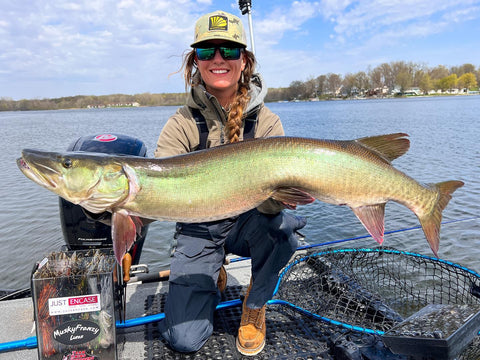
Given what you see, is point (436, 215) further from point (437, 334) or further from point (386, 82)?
point (386, 82)

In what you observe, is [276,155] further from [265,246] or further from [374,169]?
[265,246]

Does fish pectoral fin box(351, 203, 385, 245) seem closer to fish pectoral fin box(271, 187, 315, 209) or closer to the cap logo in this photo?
fish pectoral fin box(271, 187, 315, 209)

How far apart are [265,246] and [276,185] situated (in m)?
0.87

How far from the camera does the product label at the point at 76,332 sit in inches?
92.1

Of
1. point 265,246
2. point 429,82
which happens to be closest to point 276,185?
point 265,246

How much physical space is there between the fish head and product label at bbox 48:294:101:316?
24.2 inches

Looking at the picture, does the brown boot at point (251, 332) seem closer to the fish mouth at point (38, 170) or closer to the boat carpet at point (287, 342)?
the boat carpet at point (287, 342)

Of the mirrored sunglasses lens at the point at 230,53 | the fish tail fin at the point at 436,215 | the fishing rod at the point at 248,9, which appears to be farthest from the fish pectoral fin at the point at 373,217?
the fishing rod at the point at 248,9

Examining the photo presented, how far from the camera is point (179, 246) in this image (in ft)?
10.2

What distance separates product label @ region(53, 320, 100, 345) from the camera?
7.68 feet

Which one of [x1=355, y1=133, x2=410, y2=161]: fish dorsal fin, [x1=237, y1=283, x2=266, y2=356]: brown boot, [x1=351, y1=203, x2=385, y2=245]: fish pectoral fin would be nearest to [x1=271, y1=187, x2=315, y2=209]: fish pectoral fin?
[x1=351, y1=203, x2=385, y2=245]: fish pectoral fin

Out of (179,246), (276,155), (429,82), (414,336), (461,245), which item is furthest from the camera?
(429,82)

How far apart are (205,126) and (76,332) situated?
187cm

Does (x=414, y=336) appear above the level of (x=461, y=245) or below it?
above
